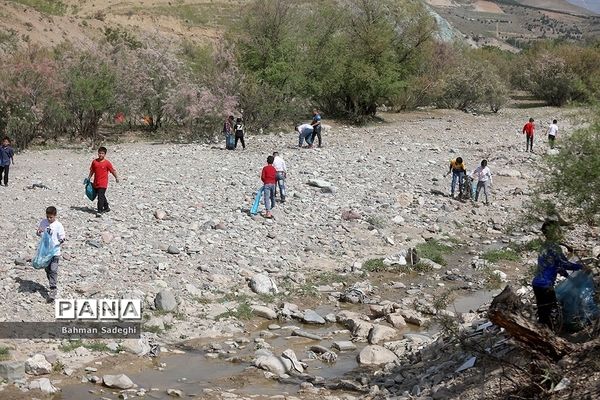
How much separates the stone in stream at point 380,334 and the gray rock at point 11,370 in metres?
4.89

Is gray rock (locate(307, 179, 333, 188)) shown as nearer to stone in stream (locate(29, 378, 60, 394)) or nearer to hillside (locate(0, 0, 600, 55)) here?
hillside (locate(0, 0, 600, 55))

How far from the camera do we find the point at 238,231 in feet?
48.6

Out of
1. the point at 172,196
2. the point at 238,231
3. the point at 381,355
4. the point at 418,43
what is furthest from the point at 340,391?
the point at 418,43

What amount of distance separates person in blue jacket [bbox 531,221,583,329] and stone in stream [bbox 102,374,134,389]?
491 cm

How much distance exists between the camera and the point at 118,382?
8.73 meters

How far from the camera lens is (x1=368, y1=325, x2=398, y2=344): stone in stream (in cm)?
1070

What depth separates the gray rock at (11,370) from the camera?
28.4 feet

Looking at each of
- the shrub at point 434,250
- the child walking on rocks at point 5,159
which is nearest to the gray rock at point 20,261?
the child walking on rocks at point 5,159

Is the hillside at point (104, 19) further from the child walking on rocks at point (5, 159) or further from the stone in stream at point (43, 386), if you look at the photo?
the stone in stream at point (43, 386)

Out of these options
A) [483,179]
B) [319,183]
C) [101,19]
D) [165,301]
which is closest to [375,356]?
[165,301]

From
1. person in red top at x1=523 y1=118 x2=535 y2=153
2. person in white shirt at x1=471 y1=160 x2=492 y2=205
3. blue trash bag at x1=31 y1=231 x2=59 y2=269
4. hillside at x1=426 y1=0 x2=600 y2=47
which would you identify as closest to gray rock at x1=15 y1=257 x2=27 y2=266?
blue trash bag at x1=31 y1=231 x2=59 y2=269

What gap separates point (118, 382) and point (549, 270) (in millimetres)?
5227

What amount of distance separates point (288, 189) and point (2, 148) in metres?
7.34

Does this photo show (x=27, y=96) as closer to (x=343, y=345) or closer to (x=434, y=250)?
(x=434, y=250)
